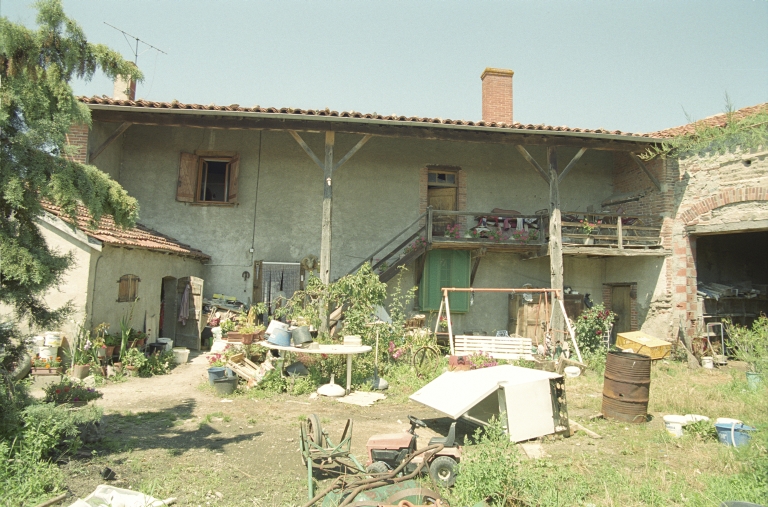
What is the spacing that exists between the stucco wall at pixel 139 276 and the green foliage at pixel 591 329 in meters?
9.30

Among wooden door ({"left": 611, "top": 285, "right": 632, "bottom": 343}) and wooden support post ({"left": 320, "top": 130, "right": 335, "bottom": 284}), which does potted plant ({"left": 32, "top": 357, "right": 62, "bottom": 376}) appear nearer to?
wooden support post ({"left": 320, "top": 130, "right": 335, "bottom": 284})

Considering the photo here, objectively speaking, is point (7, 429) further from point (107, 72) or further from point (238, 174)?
point (238, 174)

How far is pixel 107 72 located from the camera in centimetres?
520

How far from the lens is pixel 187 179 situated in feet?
40.6

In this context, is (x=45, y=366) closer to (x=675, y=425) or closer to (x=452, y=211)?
(x=452, y=211)

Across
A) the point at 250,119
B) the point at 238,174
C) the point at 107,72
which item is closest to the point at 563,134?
the point at 250,119

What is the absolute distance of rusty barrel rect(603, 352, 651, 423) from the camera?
22.4 ft

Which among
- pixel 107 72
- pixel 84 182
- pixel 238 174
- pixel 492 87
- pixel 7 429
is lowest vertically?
pixel 7 429

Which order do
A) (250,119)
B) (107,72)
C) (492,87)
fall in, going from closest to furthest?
1. (107,72)
2. (250,119)
3. (492,87)

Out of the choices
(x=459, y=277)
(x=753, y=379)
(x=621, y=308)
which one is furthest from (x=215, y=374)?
(x=621, y=308)

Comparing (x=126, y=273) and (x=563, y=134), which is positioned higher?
(x=563, y=134)

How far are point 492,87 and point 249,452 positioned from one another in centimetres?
1195

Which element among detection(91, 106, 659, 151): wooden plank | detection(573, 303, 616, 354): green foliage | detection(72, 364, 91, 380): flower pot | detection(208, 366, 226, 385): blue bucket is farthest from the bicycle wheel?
detection(72, 364, 91, 380): flower pot

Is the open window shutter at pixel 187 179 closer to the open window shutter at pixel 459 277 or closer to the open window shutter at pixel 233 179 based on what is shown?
the open window shutter at pixel 233 179
